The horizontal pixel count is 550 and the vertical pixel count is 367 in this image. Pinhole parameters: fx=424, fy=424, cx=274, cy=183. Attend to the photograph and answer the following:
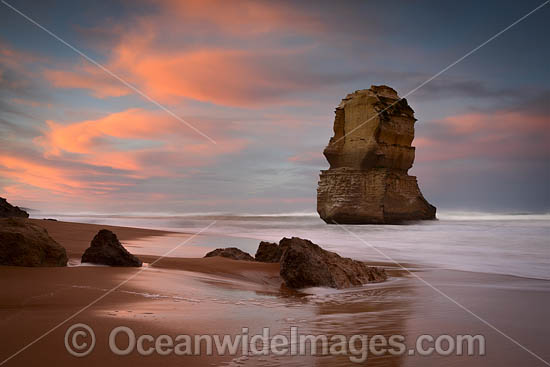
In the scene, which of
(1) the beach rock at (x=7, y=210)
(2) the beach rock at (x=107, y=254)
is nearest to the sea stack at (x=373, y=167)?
(1) the beach rock at (x=7, y=210)

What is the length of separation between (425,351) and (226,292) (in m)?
1.94

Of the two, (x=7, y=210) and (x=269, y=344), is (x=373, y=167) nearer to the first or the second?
(x=7, y=210)

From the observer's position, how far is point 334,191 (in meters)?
25.5

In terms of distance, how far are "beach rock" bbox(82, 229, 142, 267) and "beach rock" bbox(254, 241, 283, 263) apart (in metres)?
2.32

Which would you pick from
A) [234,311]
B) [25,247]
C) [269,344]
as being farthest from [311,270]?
[25,247]

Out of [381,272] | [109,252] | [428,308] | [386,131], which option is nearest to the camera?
[428,308]

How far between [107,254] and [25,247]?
0.80 m

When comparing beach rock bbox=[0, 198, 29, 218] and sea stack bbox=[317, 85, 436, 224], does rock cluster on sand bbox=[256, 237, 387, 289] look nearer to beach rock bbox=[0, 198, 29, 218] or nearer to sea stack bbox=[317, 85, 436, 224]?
beach rock bbox=[0, 198, 29, 218]

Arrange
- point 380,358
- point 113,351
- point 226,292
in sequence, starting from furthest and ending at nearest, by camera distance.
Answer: point 226,292, point 380,358, point 113,351

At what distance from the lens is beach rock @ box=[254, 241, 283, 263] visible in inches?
246

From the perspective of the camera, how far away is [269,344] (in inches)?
88.4

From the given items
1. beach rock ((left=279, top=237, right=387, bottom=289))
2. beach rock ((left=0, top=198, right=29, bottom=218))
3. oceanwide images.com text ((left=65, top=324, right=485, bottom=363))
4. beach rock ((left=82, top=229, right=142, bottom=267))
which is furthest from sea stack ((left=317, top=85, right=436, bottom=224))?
oceanwide images.com text ((left=65, top=324, right=485, bottom=363))

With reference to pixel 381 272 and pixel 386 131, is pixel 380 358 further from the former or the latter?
pixel 386 131

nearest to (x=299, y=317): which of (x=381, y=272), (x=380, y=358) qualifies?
(x=380, y=358)
